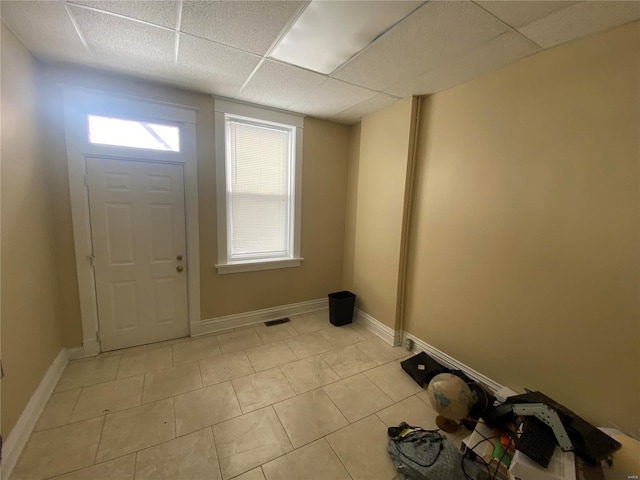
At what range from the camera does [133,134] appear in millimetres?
2506

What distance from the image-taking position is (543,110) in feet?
5.98

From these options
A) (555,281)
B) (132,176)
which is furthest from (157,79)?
(555,281)

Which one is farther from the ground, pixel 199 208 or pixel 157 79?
pixel 157 79

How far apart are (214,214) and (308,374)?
1.93 m

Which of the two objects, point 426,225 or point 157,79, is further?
point 426,225

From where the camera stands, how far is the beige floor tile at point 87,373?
7.12 ft

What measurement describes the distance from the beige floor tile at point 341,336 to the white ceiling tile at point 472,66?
2672 mm

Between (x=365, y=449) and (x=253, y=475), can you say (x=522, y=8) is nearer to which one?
(x=365, y=449)

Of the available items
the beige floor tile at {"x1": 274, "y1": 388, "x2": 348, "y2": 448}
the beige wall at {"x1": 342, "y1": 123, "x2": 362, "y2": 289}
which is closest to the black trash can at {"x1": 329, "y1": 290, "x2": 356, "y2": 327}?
the beige wall at {"x1": 342, "y1": 123, "x2": 362, "y2": 289}

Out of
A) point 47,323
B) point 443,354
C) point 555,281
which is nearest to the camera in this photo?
point 555,281

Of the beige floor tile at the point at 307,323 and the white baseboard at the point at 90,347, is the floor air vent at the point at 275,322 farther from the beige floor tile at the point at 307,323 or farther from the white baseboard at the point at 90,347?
the white baseboard at the point at 90,347

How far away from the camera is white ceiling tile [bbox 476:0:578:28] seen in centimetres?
138

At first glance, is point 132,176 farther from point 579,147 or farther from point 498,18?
point 579,147

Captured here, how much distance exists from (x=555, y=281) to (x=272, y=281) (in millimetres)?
2779
